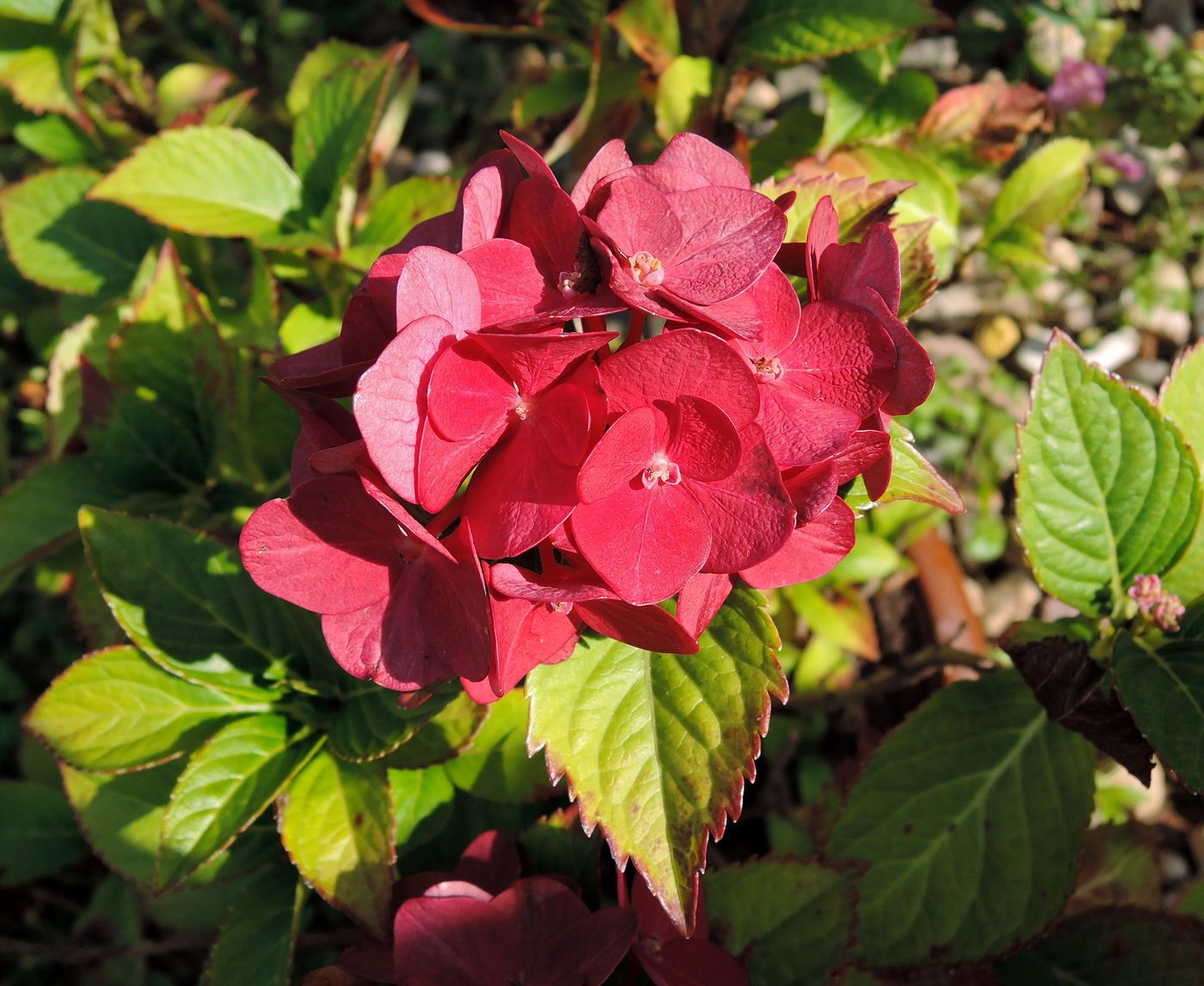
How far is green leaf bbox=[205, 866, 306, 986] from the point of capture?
1.12 metres

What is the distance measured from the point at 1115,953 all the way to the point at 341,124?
1.73m

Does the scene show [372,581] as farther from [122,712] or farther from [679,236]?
[122,712]

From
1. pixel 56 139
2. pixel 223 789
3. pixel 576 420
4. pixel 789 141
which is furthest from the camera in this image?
pixel 56 139

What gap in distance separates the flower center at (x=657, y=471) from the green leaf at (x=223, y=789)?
0.62m

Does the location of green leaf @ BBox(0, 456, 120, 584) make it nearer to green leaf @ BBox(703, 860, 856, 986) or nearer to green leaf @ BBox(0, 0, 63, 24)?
green leaf @ BBox(0, 0, 63, 24)

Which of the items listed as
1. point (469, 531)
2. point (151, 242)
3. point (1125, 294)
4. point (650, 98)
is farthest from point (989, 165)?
point (151, 242)

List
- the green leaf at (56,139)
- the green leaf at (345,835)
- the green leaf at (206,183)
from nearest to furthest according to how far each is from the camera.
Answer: the green leaf at (345,835), the green leaf at (206,183), the green leaf at (56,139)

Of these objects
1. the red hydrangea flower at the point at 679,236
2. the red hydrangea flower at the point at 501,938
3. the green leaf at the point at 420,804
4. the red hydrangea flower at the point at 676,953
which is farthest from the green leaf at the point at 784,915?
the red hydrangea flower at the point at 679,236

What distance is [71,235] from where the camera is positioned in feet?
5.96

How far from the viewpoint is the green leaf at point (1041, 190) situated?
1743 millimetres

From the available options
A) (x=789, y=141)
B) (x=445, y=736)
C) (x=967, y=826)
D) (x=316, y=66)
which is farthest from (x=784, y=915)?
(x=316, y=66)

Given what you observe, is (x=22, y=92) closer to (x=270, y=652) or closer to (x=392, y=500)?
(x=270, y=652)

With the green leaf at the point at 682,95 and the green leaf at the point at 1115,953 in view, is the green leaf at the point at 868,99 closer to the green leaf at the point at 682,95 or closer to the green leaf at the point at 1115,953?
the green leaf at the point at 682,95

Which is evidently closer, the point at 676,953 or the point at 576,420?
the point at 576,420
